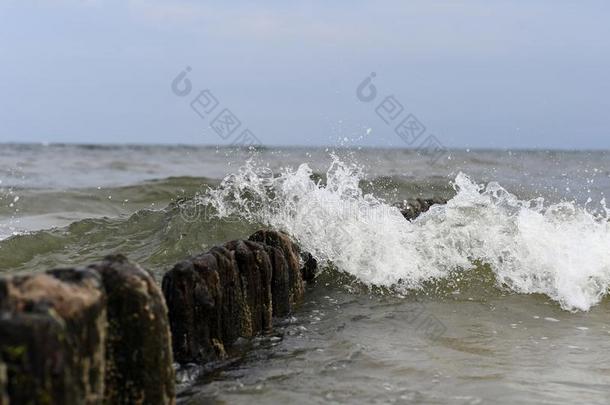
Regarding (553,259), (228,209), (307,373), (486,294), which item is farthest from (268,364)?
(228,209)

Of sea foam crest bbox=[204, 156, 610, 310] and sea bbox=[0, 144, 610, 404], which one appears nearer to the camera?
sea bbox=[0, 144, 610, 404]

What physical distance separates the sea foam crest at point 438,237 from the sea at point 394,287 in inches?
0.6

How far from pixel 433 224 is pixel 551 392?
11.7ft

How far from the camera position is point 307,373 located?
369 centimetres

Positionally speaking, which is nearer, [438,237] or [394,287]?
[394,287]

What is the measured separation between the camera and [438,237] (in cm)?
674

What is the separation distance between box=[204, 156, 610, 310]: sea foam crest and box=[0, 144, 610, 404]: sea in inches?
0.6

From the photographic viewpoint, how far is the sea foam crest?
241 inches

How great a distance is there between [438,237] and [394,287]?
1053 millimetres

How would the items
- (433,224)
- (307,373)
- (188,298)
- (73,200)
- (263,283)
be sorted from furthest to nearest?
(73,200) < (433,224) < (263,283) < (307,373) < (188,298)

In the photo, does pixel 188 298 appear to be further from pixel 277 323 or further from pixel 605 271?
pixel 605 271

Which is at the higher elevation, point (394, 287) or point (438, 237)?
point (438, 237)

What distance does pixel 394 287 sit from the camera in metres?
5.89

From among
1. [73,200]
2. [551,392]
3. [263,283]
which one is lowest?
[551,392]
